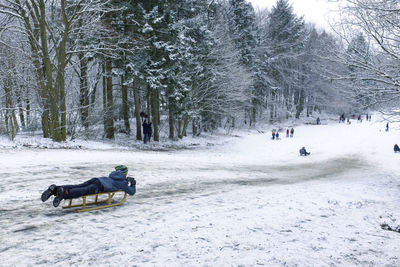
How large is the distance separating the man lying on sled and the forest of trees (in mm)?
5263

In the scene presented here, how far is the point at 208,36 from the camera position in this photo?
2402 cm

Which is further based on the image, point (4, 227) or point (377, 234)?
point (377, 234)

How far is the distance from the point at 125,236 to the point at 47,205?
2.59 m

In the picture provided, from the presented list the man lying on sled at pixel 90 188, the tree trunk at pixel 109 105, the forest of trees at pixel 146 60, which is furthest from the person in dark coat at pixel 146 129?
the man lying on sled at pixel 90 188

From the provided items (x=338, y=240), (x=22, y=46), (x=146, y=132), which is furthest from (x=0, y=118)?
(x=338, y=240)

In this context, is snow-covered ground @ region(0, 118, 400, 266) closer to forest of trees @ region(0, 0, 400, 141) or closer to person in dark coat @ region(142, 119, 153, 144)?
forest of trees @ region(0, 0, 400, 141)

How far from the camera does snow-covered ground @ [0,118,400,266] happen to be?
14.4 ft

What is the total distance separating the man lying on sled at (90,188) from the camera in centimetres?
561

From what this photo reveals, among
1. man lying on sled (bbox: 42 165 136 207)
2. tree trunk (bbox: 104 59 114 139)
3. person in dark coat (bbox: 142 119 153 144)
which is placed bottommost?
man lying on sled (bbox: 42 165 136 207)

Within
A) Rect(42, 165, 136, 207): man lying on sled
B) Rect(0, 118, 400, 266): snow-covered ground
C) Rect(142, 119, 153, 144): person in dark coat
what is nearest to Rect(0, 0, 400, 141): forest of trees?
Rect(142, 119, 153, 144): person in dark coat

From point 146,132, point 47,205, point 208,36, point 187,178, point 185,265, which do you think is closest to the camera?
point 185,265

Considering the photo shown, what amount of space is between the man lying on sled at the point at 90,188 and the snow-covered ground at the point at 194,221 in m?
0.44

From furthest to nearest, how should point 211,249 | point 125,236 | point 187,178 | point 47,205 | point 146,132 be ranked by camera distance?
point 146,132
point 187,178
point 47,205
point 125,236
point 211,249

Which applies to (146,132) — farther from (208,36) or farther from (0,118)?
(208,36)
